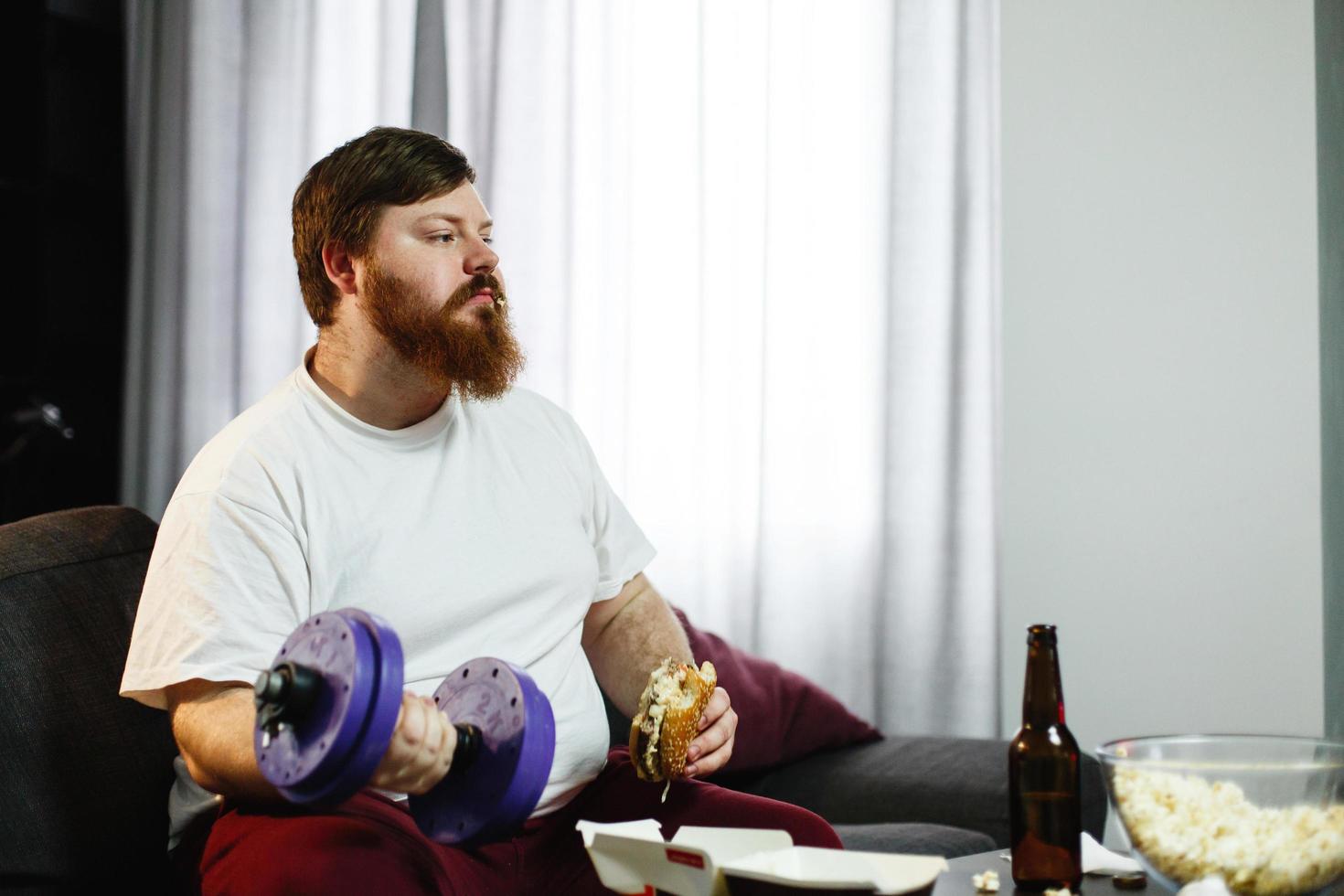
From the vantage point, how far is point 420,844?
124 cm

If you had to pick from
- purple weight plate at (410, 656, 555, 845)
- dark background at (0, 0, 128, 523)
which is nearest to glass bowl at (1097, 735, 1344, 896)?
purple weight plate at (410, 656, 555, 845)

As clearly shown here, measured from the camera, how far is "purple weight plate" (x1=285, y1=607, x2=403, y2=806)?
976 millimetres

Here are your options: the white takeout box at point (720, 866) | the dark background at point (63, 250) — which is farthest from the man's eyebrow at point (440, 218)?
the dark background at point (63, 250)

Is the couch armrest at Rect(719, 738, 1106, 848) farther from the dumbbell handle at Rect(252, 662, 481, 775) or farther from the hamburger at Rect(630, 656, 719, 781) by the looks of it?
the dumbbell handle at Rect(252, 662, 481, 775)

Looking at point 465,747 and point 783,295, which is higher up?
point 783,295

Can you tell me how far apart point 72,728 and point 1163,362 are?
2062mm

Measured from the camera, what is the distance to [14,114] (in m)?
3.30

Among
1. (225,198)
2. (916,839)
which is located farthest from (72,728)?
(225,198)

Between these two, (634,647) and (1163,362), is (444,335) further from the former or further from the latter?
Result: (1163,362)

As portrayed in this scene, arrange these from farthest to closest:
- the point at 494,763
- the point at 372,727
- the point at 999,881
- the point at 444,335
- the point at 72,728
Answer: the point at 444,335, the point at 72,728, the point at 999,881, the point at 494,763, the point at 372,727

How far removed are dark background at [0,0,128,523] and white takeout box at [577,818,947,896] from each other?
2686 millimetres

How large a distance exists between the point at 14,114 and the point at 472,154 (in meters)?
1.21

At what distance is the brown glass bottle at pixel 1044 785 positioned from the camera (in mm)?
1151

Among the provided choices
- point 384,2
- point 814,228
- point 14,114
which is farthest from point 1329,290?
point 14,114
